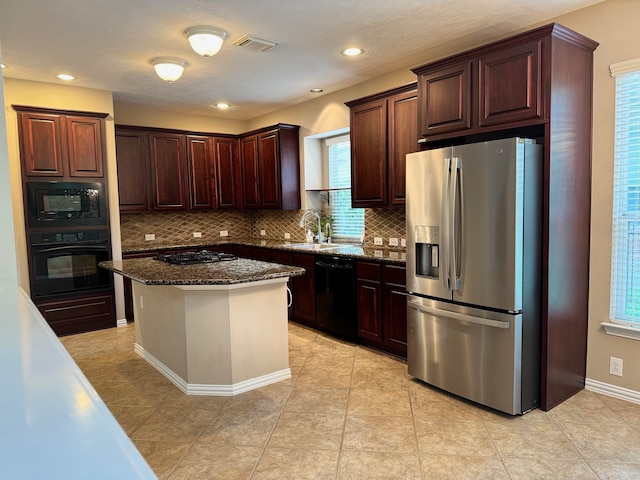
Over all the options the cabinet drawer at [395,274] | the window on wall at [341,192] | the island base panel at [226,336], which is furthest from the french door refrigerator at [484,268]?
the window on wall at [341,192]

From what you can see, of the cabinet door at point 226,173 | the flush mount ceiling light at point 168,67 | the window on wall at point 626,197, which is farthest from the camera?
the cabinet door at point 226,173

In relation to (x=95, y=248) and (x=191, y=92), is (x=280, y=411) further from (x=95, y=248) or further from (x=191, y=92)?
(x=191, y=92)

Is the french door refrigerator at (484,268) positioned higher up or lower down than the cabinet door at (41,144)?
lower down

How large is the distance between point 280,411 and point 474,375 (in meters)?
1.36

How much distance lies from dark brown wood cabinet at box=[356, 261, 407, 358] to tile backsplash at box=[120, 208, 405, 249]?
1.90m

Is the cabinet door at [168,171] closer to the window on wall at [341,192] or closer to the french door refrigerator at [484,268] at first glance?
the window on wall at [341,192]

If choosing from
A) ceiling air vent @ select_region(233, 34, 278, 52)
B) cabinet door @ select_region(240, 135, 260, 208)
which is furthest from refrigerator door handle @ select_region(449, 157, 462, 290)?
cabinet door @ select_region(240, 135, 260, 208)

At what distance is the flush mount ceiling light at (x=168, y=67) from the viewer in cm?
389

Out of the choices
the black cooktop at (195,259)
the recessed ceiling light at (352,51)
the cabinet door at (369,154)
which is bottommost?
the black cooktop at (195,259)

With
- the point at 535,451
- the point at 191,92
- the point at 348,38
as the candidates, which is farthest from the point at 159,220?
the point at 535,451

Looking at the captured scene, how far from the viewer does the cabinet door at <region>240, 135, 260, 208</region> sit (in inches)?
241

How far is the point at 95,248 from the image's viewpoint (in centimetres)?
493

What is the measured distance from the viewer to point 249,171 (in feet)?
20.5

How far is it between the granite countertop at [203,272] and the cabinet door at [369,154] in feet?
4.64
